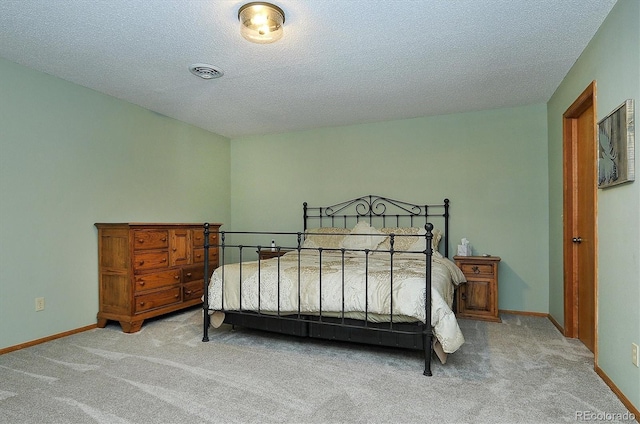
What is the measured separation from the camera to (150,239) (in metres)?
3.76

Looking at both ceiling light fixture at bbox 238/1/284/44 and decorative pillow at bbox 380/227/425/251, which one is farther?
decorative pillow at bbox 380/227/425/251

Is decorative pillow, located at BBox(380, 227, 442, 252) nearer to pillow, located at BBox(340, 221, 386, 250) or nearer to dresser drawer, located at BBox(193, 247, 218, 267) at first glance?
pillow, located at BBox(340, 221, 386, 250)

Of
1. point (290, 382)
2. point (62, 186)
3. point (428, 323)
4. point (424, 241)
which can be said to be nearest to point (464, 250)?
point (424, 241)

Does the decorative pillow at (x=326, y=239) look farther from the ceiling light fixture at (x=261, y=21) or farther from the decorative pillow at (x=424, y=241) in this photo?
the ceiling light fixture at (x=261, y=21)

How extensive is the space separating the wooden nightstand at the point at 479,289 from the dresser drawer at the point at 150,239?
315 centimetres

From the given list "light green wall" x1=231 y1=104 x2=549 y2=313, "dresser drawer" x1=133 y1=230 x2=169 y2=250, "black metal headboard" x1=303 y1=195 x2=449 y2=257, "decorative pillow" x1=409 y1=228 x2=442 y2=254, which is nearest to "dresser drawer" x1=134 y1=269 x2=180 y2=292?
"dresser drawer" x1=133 y1=230 x2=169 y2=250

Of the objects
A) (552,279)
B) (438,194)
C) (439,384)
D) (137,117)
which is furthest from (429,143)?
(137,117)

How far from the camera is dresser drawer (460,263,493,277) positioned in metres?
3.98

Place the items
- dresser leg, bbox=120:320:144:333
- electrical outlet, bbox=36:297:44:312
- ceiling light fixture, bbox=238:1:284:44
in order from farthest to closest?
dresser leg, bbox=120:320:144:333
electrical outlet, bbox=36:297:44:312
ceiling light fixture, bbox=238:1:284:44

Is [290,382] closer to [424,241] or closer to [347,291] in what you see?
[347,291]

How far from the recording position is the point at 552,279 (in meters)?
3.94

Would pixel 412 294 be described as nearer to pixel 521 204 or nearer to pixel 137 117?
pixel 521 204

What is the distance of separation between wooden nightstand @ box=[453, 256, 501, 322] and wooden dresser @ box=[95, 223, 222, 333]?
8.79ft

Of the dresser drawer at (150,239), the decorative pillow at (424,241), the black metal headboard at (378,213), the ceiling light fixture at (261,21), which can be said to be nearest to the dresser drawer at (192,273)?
the dresser drawer at (150,239)
